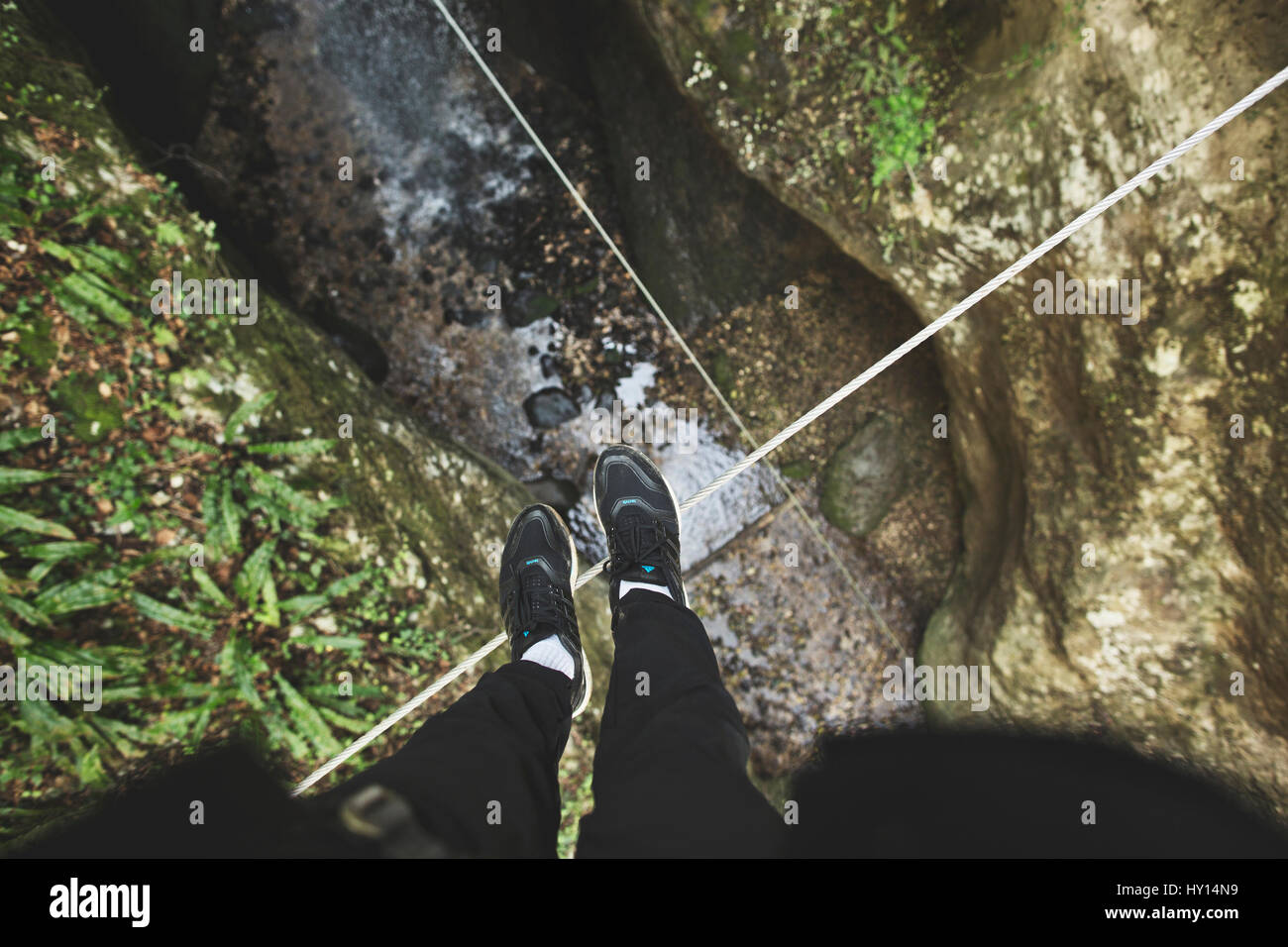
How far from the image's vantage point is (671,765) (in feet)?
5.94

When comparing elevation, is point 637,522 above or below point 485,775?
above

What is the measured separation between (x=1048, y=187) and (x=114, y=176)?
4.59 metres
